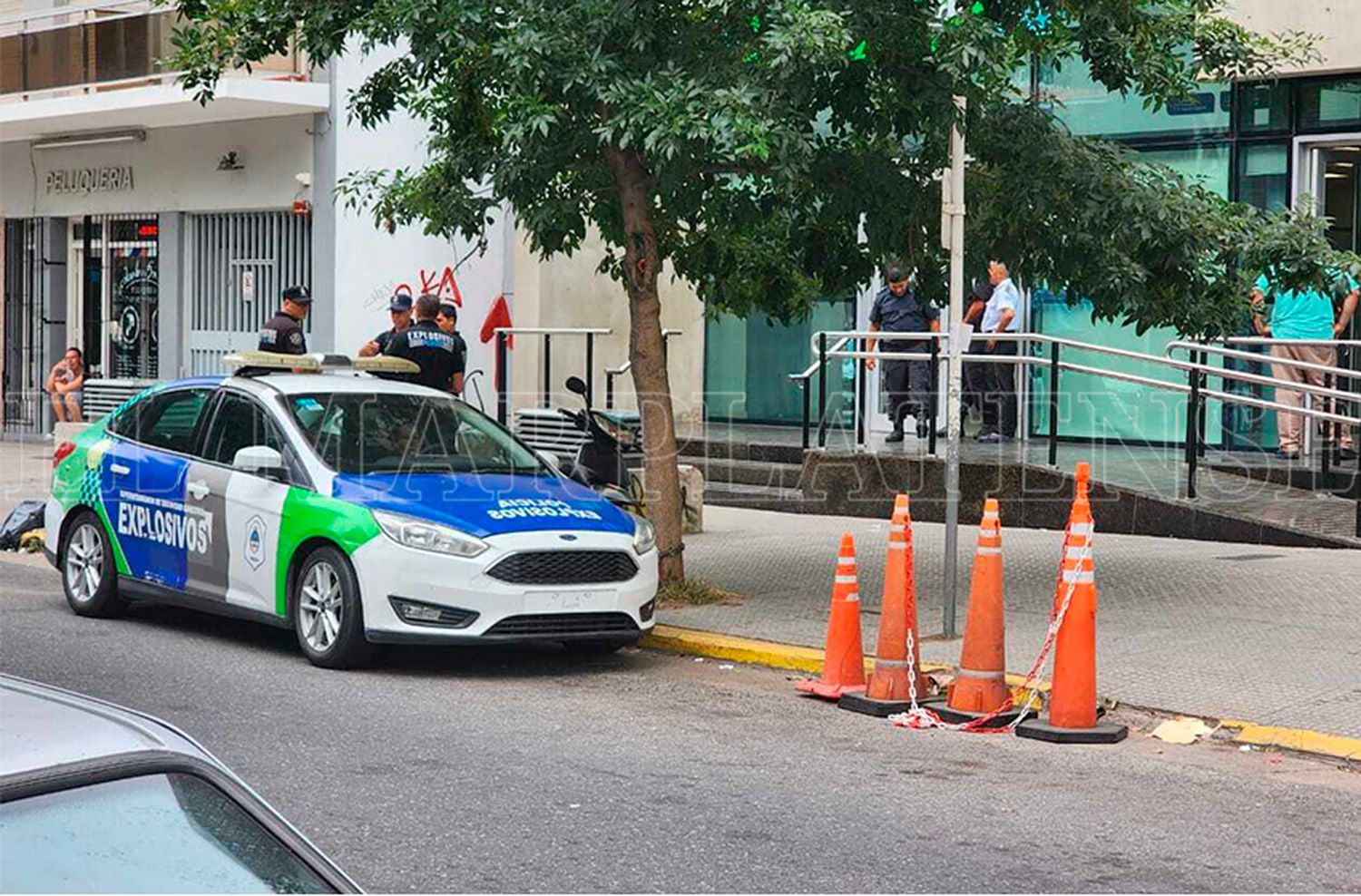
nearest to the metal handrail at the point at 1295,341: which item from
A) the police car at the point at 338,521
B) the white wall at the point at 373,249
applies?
the police car at the point at 338,521

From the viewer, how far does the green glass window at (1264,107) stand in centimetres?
1814

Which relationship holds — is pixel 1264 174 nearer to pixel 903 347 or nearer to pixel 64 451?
pixel 903 347

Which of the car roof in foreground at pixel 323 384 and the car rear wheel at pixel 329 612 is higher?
the car roof in foreground at pixel 323 384

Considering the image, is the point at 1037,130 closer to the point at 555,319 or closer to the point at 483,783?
the point at 483,783

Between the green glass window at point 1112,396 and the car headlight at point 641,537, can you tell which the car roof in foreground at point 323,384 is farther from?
Answer: the green glass window at point 1112,396

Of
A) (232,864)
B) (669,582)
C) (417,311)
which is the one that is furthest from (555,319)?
(232,864)

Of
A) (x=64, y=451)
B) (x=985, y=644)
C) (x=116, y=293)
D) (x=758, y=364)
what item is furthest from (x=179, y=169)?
(x=985, y=644)

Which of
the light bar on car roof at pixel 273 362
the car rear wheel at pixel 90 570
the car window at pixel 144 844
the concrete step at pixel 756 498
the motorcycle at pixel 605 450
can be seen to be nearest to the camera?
the car window at pixel 144 844

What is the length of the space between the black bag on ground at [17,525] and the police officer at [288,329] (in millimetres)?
2405

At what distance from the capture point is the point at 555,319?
76.4ft

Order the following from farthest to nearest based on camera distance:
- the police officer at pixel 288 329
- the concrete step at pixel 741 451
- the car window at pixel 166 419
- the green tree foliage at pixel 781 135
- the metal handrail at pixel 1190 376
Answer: the concrete step at pixel 741 451
the police officer at pixel 288 329
the metal handrail at pixel 1190 376
the car window at pixel 166 419
the green tree foliage at pixel 781 135

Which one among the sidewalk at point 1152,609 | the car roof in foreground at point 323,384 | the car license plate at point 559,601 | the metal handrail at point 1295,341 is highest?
the metal handrail at point 1295,341

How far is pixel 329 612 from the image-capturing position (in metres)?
10.4

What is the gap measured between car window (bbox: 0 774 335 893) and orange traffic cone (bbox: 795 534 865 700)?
6.99 meters
